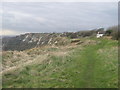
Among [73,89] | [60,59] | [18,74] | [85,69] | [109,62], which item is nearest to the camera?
[73,89]

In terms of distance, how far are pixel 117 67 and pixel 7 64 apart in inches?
564

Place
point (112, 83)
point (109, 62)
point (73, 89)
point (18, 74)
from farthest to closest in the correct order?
point (109, 62) → point (18, 74) → point (112, 83) → point (73, 89)

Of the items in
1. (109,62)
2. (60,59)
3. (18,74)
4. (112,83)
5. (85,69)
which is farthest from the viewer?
(60,59)

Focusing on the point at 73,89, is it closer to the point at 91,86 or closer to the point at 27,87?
the point at 91,86

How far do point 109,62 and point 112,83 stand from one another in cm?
932

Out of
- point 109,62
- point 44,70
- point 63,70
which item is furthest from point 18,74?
point 109,62

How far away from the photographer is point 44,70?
2836cm

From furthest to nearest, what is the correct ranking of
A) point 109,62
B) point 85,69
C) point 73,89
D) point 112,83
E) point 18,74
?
point 109,62 → point 85,69 → point 18,74 → point 112,83 → point 73,89

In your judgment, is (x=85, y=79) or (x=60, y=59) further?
(x=60, y=59)

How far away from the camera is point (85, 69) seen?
28.7 metres

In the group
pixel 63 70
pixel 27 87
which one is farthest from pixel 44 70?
pixel 27 87

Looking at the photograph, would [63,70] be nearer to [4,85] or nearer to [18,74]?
[18,74]

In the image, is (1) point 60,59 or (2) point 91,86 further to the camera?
(1) point 60,59

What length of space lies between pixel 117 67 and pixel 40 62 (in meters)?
9.49
